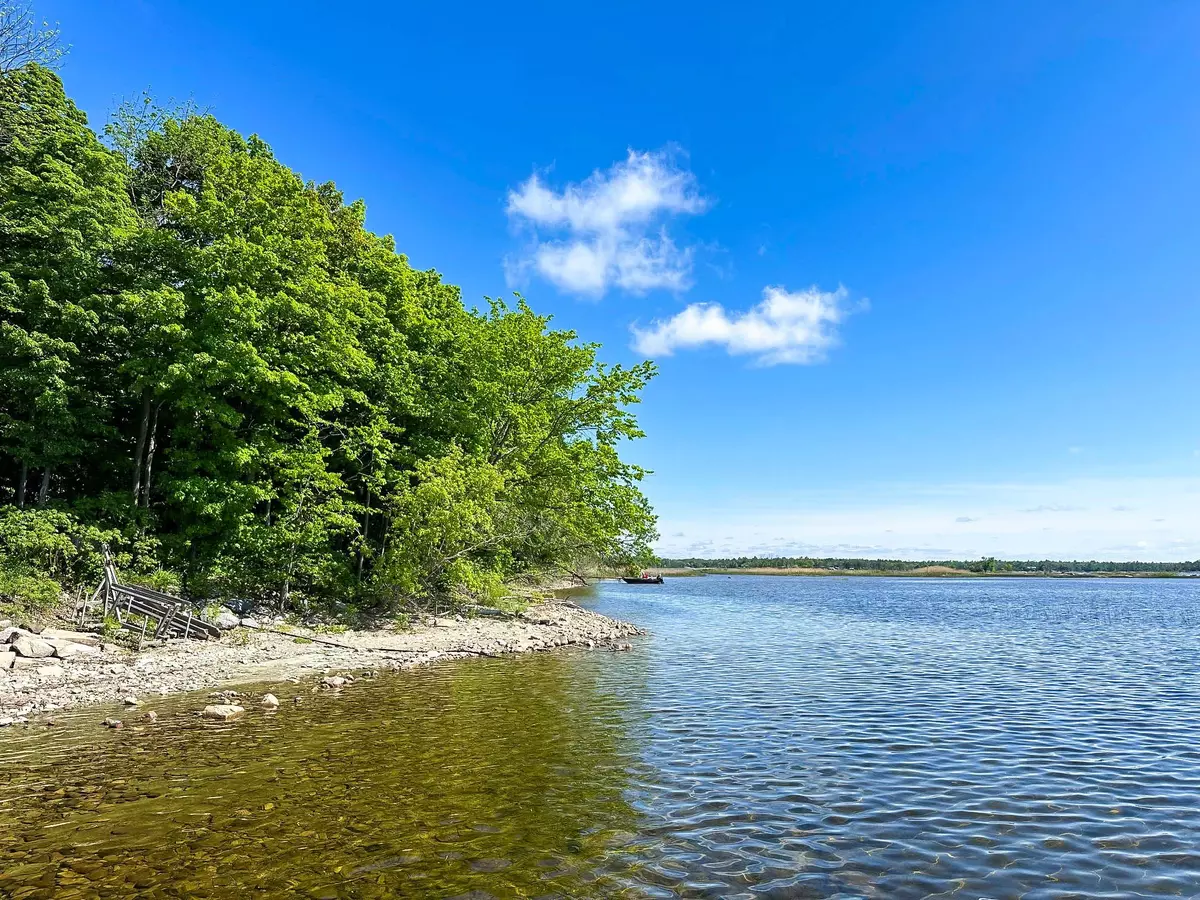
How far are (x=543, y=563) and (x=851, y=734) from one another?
95.1 feet

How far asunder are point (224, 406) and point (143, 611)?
8594 mm

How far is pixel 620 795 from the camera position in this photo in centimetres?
1028

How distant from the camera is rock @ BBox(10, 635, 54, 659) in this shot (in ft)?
58.8

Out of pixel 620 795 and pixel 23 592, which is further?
pixel 23 592

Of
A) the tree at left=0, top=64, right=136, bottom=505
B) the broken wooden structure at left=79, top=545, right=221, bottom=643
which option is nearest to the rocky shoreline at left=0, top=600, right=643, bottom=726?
the broken wooden structure at left=79, top=545, right=221, bottom=643

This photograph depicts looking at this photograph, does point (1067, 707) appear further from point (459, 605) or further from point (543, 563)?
point (543, 563)

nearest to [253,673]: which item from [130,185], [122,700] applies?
[122,700]

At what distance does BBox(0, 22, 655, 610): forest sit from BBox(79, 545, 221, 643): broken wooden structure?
1626 millimetres

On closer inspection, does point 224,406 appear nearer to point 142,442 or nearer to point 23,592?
point 142,442

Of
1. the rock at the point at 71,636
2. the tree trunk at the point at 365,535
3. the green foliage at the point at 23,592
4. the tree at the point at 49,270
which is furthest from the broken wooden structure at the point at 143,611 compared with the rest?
the tree trunk at the point at 365,535

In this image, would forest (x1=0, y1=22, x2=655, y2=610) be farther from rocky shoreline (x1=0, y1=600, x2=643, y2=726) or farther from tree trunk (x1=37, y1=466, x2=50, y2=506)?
rocky shoreline (x1=0, y1=600, x2=643, y2=726)

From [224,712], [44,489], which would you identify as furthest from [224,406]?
[224,712]

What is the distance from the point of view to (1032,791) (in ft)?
34.9

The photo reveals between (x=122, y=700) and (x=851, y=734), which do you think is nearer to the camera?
(x=851, y=734)
